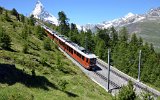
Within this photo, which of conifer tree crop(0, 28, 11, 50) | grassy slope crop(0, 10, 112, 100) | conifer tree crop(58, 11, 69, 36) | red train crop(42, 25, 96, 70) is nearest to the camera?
grassy slope crop(0, 10, 112, 100)

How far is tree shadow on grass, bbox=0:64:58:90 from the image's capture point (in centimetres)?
3559

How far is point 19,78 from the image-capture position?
37312mm

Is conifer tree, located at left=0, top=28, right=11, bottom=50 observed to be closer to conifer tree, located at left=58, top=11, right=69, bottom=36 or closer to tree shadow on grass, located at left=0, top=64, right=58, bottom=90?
tree shadow on grass, located at left=0, top=64, right=58, bottom=90

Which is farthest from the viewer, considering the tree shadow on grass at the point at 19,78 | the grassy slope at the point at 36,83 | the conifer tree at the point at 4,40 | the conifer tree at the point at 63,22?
the conifer tree at the point at 63,22

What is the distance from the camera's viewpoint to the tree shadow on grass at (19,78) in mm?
35594

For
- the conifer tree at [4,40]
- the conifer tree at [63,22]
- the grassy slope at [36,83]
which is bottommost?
the grassy slope at [36,83]

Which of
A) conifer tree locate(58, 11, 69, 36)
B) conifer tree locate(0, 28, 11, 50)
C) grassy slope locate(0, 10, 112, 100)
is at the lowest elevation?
grassy slope locate(0, 10, 112, 100)

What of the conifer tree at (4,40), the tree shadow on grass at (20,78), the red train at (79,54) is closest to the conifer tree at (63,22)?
the red train at (79,54)

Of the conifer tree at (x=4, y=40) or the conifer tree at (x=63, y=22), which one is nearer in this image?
the conifer tree at (x=4, y=40)

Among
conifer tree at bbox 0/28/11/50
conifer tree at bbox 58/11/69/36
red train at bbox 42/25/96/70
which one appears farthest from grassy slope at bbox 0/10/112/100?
conifer tree at bbox 58/11/69/36

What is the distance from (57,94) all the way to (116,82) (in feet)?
89.6

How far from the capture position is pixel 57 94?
35719 mm

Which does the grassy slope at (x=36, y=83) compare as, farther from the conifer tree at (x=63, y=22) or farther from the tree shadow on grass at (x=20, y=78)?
the conifer tree at (x=63, y=22)

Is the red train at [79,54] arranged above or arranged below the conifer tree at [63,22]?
below
